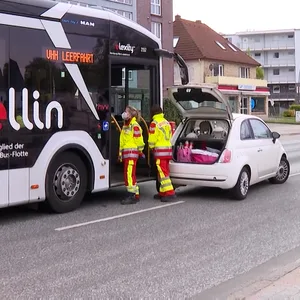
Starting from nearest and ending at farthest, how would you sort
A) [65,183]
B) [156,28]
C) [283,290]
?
[283,290], [65,183], [156,28]

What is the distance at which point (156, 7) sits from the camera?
48.3 m

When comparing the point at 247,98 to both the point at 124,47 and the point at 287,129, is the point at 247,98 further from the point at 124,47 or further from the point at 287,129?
the point at 124,47

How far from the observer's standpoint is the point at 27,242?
278 inches

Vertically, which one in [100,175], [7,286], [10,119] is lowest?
[7,286]

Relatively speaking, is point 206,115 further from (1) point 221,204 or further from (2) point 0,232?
(2) point 0,232

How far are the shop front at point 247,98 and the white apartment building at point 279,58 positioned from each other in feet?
117

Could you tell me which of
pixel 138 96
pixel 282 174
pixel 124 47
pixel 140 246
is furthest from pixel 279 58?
pixel 140 246

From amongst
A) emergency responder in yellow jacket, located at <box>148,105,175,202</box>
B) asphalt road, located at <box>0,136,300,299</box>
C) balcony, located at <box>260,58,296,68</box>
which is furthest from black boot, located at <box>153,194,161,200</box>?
balcony, located at <box>260,58,296,68</box>

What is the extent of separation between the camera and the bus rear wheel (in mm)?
8562

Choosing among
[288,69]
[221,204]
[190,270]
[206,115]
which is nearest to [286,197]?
[221,204]

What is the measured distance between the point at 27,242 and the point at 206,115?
4.95 metres

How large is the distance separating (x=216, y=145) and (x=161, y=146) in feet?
4.28

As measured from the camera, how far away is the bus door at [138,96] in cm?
1055

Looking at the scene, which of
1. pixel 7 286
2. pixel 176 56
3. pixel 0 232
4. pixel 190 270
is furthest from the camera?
pixel 176 56
